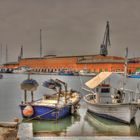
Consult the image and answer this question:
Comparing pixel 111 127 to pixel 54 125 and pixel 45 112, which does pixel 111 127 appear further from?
pixel 45 112

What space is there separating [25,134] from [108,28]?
135 m

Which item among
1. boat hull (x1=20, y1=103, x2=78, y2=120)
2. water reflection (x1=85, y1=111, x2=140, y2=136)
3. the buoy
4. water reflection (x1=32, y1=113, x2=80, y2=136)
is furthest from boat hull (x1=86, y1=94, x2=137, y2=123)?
the buoy

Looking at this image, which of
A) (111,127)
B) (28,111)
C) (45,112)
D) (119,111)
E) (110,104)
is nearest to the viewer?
(111,127)

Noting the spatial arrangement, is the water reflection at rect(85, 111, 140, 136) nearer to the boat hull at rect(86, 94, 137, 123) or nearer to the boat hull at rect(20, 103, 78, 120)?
the boat hull at rect(86, 94, 137, 123)

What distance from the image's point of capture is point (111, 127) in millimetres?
22969

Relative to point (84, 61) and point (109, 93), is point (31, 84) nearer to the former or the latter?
point (109, 93)

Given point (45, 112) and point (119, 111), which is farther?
point (45, 112)

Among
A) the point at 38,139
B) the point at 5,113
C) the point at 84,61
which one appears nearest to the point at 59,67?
the point at 84,61

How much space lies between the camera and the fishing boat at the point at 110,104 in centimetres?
2347

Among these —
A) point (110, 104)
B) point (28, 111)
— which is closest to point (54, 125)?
point (28, 111)

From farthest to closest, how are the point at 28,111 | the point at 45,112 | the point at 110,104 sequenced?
the point at 45,112 < the point at 28,111 < the point at 110,104

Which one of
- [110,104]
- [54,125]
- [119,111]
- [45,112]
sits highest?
[110,104]

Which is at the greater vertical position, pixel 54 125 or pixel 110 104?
pixel 110 104

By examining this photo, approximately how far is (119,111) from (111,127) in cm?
151
